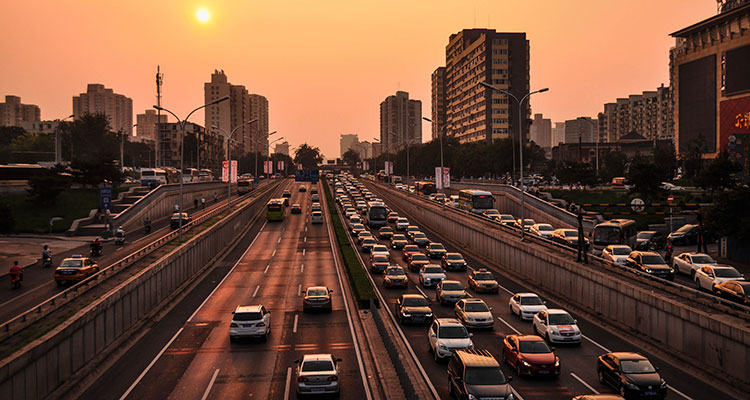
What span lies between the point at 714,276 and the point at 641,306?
8971 mm

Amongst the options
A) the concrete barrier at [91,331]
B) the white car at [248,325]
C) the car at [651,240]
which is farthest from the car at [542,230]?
the white car at [248,325]

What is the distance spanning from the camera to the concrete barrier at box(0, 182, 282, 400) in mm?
17672

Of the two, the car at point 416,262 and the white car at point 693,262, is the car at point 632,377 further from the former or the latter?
the car at point 416,262

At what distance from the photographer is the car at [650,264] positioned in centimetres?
3588

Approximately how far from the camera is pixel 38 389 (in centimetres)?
1859

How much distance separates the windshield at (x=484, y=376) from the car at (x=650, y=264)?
836 inches

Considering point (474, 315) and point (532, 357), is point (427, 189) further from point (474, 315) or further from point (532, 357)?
point (532, 357)

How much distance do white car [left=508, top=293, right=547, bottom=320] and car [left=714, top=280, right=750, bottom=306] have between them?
28.8 feet

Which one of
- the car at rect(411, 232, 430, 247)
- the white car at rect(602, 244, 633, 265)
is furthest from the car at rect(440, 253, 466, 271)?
the car at rect(411, 232, 430, 247)

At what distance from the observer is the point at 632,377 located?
754 inches

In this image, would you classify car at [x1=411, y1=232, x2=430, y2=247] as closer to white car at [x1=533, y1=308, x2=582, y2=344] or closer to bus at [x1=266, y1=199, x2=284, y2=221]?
bus at [x1=266, y1=199, x2=284, y2=221]

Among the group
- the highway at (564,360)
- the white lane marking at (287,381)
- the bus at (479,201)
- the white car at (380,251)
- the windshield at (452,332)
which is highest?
the bus at (479,201)

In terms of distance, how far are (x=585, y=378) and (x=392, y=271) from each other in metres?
20.7

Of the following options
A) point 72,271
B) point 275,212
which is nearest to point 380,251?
point 72,271
